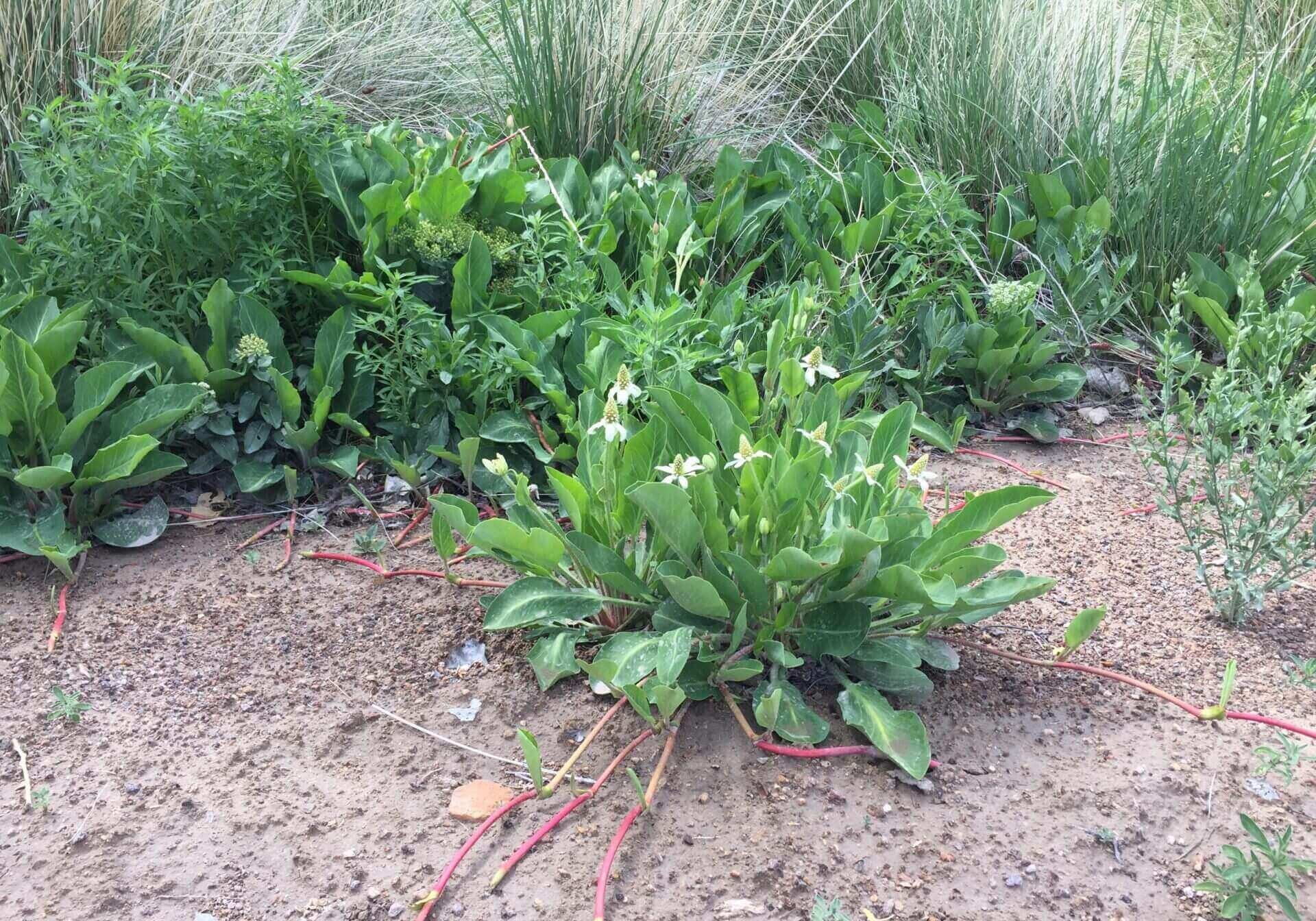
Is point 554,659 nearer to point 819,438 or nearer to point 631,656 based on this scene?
point 631,656

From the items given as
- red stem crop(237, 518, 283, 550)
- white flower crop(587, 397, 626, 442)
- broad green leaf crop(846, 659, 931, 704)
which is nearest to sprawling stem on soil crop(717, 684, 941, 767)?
broad green leaf crop(846, 659, 931, 704)

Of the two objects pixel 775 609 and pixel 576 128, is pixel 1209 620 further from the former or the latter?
pixel 576 128

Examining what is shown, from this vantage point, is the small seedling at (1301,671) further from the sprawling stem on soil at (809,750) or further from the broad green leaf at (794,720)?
the broad green leaf at (794,720)

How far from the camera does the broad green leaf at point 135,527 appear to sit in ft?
9.05

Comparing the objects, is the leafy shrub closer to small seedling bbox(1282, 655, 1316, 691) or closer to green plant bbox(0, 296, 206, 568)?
green plant bbox(0, 296, 206, 568)

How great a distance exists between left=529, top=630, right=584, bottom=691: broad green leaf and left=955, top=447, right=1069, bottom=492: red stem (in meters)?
1.59

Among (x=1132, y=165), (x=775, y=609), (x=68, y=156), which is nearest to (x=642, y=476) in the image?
(x=775, y=609)

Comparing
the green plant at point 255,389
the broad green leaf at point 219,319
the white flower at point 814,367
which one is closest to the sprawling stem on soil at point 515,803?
the white flower at point 814,367

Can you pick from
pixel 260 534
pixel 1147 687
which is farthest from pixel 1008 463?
pixel 260 534

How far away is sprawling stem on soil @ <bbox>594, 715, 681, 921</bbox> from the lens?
1777mm

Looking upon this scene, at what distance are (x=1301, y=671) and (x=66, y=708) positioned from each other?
252cm

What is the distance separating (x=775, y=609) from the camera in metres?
2.21

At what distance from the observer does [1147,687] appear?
2240mm

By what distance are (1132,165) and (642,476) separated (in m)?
2.70
